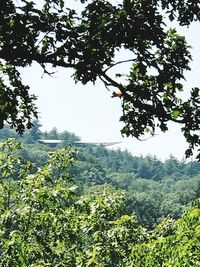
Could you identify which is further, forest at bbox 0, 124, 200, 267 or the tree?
forest at bbox 0, 124, 200, 267

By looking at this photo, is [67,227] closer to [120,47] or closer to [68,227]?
[68,227]

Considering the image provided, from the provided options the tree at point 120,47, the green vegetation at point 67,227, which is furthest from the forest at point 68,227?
the tree at point 120,47

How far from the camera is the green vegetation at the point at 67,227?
44.0 ft

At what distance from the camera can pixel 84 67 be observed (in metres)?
5.95

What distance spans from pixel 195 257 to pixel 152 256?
8.14 feet

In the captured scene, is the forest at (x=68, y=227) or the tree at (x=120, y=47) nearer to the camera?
the tree at (x=120, y=47)

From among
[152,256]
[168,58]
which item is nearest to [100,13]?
[168,58]

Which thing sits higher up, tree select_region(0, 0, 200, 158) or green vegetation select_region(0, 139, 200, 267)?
tree select_region(0, 0, 200, 158)

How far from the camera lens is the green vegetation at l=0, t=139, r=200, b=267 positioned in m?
13.4

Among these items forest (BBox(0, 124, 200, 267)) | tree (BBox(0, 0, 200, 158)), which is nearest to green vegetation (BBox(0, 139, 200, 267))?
forest (BBox(0, 124, 200, 267))

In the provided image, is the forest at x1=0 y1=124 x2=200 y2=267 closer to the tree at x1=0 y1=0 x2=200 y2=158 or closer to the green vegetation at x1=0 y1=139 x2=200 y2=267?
the green vegetation at x1=0 y1=139 x2=200 y2=267

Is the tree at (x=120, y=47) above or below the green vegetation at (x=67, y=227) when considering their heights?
above

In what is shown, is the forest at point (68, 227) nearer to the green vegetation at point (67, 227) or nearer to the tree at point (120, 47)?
the green vegetation at point (67, 227)

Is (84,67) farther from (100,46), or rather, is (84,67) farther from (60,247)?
(60,247)
